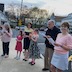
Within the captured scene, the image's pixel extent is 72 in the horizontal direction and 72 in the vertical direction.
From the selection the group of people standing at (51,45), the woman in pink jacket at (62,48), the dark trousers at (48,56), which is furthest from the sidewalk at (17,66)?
the woman in pink jacket at (62,48)

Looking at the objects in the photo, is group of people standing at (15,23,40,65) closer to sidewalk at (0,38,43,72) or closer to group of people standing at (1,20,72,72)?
group of people standing at (1,20,72,72)

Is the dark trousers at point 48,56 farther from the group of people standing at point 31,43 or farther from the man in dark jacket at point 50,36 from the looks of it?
the group of people standing at point 31,43

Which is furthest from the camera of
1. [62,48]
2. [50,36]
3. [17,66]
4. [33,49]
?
[33,49]

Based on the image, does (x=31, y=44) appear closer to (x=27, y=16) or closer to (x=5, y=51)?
(x=5, y=51)

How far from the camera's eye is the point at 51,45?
26.6 ft

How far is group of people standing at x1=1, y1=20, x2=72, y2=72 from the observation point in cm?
599

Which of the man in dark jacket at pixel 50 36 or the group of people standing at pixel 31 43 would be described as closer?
the man in dark jacket at pixel 50 36

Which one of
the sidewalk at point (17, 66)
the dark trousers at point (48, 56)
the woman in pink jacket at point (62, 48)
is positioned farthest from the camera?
the sidewalk at point (17, 66)

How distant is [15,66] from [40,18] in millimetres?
88700

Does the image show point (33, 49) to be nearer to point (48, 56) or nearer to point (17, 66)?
point (17, 66)

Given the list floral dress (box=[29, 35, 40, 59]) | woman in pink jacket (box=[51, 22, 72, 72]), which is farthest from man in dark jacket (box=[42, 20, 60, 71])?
woman in pink jacket (box=[51, 22, 72, 72])

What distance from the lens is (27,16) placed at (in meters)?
89.0

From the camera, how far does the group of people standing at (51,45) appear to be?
5988mm

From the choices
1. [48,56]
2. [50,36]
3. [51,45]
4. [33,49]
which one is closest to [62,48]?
[50,36]
